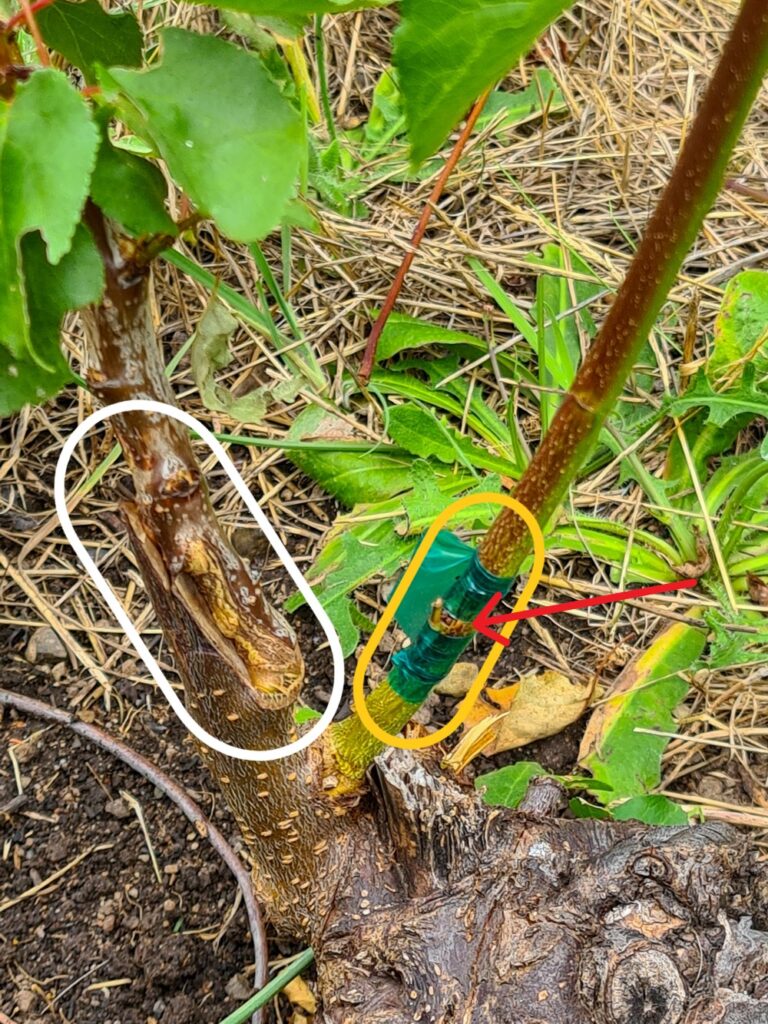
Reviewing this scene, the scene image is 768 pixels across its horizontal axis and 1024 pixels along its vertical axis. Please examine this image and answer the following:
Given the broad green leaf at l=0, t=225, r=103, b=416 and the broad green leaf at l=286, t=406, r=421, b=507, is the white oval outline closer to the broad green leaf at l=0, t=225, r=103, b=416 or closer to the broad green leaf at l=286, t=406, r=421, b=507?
the broad green leaf at l=0, t=225, r=103, b=416

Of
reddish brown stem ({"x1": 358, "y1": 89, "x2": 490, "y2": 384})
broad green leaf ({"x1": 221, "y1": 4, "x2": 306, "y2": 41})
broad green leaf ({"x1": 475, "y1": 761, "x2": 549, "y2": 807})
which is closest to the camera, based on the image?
broad green leaf ({"x1": 221, "y1": 4, "x2": 306, "y2": 41})

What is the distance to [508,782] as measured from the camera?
131cm

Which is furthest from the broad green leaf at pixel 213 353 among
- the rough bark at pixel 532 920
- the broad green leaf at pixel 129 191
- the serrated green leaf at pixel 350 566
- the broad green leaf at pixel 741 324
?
the broad green leaf at pixel 741 324

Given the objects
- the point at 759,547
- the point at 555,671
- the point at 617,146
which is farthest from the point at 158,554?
the point at 617,146

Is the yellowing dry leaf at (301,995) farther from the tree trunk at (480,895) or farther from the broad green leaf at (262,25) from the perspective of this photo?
the broad green leaf at (262,25)

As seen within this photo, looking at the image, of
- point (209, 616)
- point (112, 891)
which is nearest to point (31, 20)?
point (209, 616)

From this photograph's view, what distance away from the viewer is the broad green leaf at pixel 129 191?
1.94 feet

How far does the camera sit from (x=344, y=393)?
174cm

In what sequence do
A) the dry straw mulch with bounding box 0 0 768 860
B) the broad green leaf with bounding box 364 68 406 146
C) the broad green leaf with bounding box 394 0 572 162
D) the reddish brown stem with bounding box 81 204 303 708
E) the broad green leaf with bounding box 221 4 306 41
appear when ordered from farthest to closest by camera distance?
the broad green leaf with bounding box 364 68 406 146 → the dry straw mulch with bounding box 0 0 768 860 → the reddish brown stem with bounding box 81 204 303 708 → the broad green leaf with bounding box 221 4 306 41 → the broad green leaf with bounding box 394 0 572 162

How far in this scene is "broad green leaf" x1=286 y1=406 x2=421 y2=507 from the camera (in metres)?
1.64

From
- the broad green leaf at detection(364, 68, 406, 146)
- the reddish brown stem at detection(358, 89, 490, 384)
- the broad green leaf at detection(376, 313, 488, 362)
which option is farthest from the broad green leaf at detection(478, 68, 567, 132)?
the broad green leaf at detection(376, 313, 488, 362)

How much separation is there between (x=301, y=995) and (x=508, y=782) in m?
0.38

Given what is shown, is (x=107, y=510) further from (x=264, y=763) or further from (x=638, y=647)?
(x=638, y=647)

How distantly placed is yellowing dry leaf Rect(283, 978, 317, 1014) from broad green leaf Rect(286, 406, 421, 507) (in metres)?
0.75
